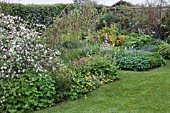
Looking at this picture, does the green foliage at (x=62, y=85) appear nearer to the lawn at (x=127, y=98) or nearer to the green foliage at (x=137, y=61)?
the lawn at (x=127, y=98)

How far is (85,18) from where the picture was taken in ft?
23.6

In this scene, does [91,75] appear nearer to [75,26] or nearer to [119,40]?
[75,26]

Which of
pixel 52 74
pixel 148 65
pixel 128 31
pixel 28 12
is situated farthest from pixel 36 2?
pixel 52 74

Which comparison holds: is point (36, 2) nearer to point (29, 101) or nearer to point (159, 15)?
point (159, 15)

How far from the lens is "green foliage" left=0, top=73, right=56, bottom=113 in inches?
149

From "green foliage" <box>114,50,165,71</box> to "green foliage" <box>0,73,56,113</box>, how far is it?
2772 millimetres

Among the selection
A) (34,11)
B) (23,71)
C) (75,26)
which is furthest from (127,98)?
(34,11)

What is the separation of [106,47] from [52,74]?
2.47 metres

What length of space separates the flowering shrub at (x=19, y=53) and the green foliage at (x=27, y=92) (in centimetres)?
13

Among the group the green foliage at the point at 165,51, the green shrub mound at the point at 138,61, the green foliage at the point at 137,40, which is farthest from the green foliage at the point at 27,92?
the green foliage at the point at 137,40

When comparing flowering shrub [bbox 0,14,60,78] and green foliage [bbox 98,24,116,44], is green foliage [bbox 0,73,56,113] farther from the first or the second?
green foliage [bbox 98,24,116,44]

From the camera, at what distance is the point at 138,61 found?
656 cm

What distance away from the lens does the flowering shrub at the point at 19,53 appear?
4.01 m

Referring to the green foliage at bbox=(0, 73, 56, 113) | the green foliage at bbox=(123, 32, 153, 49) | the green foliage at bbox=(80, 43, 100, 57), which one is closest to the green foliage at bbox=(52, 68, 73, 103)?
the green foliage at bbox=(0, 73, 56, 113)
